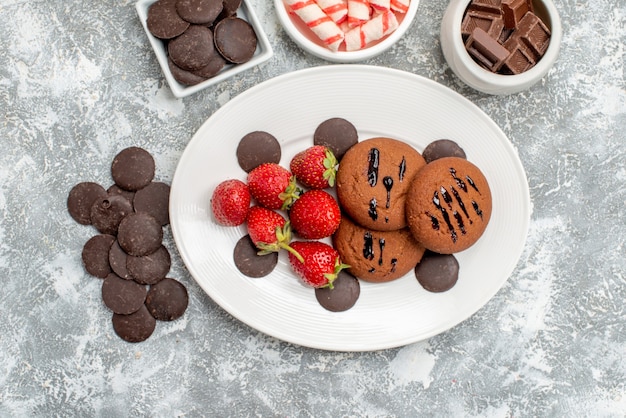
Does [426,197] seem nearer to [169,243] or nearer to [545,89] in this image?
[545,89]

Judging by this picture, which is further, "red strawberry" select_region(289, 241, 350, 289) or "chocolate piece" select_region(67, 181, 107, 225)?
"chocolate piece" select_region(67, 181, 107, 225)

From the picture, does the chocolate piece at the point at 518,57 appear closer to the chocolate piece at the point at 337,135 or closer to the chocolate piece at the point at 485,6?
Answer: the chocolate piece at the point at 485,6

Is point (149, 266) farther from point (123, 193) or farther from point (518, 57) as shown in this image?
point (518, 57)

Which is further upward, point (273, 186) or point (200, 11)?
point (200, 11)

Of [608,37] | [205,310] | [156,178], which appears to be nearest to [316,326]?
[205,310]

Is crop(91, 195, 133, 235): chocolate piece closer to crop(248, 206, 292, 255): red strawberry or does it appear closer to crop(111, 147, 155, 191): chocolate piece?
crop(111, 147, 155, 191): chocolate piece

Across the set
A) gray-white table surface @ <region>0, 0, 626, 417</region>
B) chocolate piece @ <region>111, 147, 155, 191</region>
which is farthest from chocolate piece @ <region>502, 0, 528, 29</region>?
chocolate piece @ <region>111, 147, 155, 191</region>

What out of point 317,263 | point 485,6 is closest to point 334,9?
point 485,6
